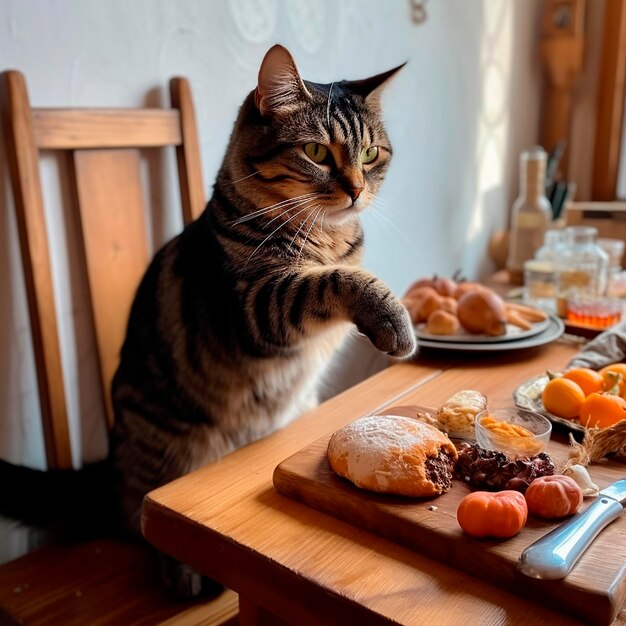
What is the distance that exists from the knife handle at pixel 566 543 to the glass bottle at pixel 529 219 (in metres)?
1.30

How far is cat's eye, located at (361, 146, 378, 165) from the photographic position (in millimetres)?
943

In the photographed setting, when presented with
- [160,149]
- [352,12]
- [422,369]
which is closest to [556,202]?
[352,12]

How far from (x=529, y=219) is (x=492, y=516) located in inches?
57.1

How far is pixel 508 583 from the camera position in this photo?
59 centimetres

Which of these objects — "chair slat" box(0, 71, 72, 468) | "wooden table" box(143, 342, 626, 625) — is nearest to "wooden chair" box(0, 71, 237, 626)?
"chair slat" box(0, 71, 72, 468)

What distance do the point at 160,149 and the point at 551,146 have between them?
1.70 m

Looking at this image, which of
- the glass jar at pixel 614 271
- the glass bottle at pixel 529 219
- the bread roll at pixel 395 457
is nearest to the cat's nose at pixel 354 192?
the bread roll at pixel 395 457

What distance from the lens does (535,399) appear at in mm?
963

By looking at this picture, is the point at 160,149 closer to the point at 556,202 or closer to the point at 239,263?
the point at 239,263

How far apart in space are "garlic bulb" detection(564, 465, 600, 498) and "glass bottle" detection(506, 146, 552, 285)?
1239 mm

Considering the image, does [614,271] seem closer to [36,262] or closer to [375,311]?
[375,311]

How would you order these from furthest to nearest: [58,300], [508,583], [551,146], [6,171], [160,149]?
[551,146] < [160,149] < [58,300] < [6,171] < [508,583]

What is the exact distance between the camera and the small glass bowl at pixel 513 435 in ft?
2.53

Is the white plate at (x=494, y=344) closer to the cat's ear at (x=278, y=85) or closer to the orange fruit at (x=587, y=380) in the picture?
the orange fruit at (x=587, y=380)
